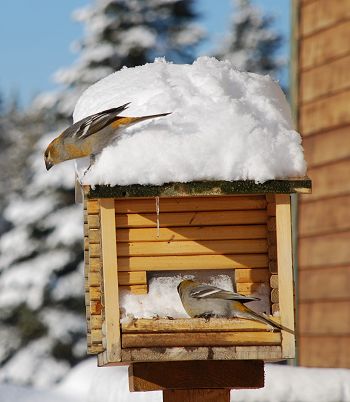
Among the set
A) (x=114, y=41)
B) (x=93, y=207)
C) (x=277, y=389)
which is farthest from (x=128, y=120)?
(x=114, y=41)

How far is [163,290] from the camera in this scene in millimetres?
4473

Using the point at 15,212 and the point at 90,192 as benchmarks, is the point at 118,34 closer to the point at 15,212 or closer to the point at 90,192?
the point at 15,212

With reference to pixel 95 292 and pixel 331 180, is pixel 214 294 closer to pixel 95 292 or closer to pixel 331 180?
pixel 95 292

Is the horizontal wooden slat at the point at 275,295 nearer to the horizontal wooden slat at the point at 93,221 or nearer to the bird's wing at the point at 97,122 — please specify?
the horizontal wooden slat at the point at 93,221

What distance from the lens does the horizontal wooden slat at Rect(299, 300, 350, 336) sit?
380 inches

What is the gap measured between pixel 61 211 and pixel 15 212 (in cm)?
127

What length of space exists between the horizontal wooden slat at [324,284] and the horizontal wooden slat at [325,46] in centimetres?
187

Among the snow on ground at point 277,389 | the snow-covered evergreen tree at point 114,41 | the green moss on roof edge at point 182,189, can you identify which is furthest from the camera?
the snow-covered evergreen tree at point 114,41

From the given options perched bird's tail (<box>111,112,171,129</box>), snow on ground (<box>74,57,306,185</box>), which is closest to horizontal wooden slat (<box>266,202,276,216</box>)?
snow on ground (<box>74,57,306,185</box>)

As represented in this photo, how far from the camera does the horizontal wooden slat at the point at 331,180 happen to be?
959 centimetres

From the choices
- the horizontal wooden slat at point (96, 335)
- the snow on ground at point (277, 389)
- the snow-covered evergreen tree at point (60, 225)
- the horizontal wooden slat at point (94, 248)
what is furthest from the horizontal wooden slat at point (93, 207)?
the snow-covered evergreen tree at point (60, 225)

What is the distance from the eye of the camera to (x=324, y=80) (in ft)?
32.5

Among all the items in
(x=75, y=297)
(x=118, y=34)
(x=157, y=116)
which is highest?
(x=118, y=34)

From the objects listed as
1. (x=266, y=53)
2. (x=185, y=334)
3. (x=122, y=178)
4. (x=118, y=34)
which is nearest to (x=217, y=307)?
(x=185, y=334)
